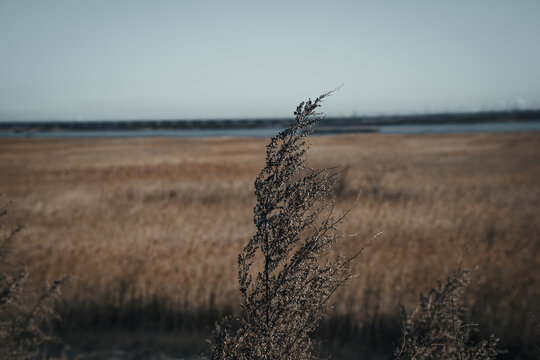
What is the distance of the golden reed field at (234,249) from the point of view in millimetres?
6855

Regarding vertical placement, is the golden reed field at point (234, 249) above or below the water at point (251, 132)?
below

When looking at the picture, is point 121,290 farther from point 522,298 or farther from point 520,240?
point 520,240

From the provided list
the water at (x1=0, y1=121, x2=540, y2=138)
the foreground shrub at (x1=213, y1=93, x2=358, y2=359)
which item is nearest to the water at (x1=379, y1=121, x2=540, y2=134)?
the water at (x1=0, y1=121, x2=540, y2=138)

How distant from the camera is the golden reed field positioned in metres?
6.86

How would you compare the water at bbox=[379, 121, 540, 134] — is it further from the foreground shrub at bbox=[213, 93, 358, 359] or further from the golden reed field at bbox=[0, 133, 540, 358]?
the foreground shrub at bbox=[213, 93, 358, 359]

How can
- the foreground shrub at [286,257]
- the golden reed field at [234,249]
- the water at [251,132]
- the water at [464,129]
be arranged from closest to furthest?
the foreground shrub at [286,257]
the golden reed field at [234,249]
the water at [464,129]
the water at [251,132]

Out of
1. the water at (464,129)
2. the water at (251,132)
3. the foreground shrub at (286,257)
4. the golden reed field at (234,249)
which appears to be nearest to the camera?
Answer: the foreground shrub at (286,257)

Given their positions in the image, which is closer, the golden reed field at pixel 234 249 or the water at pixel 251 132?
the golden reed field at pixel 234 249

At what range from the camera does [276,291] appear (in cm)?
215

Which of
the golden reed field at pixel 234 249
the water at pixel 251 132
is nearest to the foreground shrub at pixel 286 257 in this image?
the golden reed field at pixel 234 249

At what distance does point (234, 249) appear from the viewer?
9.88 m

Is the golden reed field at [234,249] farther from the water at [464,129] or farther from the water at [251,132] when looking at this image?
the water at [464,129]

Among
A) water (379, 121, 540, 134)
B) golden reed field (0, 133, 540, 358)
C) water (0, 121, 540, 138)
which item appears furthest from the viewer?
water (0, 121, 540, 138)

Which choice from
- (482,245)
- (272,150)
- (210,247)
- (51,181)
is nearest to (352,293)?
(210,247)
